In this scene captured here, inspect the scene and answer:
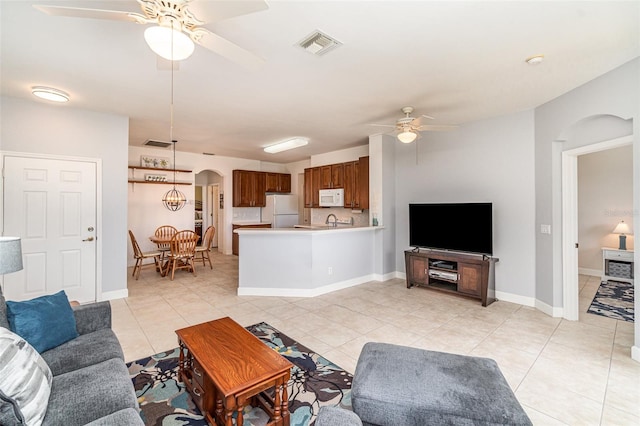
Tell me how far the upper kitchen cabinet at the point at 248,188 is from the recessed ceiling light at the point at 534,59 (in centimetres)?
659

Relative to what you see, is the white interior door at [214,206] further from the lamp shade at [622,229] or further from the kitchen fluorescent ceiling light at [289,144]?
the lamp shade at [622,229]

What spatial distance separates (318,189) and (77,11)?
566 centimetres

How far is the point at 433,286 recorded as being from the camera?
15.3ft

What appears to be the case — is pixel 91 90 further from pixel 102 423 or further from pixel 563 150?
pixel 563 150

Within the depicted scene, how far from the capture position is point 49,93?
3.32 m

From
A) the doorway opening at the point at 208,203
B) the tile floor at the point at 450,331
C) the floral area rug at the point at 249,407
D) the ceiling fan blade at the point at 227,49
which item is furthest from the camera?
the doorway opening at the point at 208,203

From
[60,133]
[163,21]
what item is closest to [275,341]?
[163,21]

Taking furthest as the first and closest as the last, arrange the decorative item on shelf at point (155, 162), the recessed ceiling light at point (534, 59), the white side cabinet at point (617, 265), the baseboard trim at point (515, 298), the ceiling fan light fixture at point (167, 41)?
the decorative item on shelf at point (155, 162)
the white side cabinet at point (617, 265)
the baseboard trim at point (515, 298)
the recessed ceiling light at point (534, 59)
the ceiling fan light fixture at point (167, 41)

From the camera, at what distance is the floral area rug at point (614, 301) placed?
3673 millimetres

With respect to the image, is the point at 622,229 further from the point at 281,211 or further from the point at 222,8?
the point at 281,211

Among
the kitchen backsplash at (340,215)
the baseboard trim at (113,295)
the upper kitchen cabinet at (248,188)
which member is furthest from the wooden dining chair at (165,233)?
the kitchen backsplash at (340,215)

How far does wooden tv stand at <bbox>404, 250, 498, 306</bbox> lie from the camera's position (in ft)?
13.4

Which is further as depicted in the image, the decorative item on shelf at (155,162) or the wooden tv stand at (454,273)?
the decorative item on shelf at (155,162)

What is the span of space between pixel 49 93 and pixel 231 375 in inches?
153
